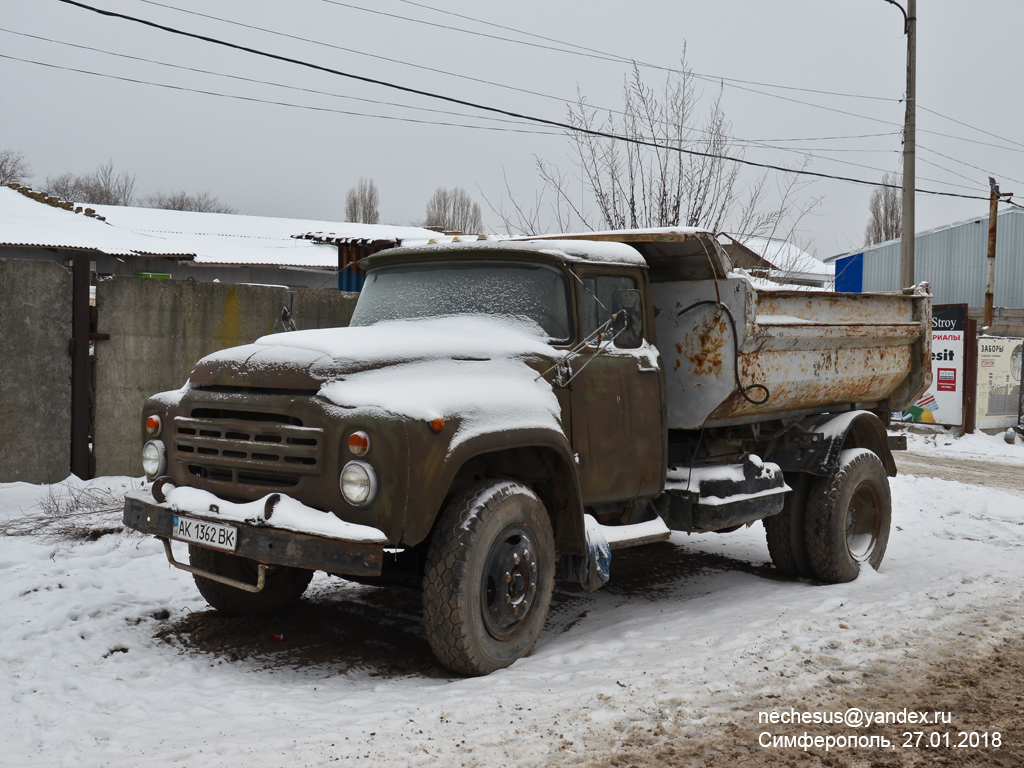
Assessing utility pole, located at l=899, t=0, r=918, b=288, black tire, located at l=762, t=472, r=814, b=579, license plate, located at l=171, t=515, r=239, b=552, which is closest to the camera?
license plate, located at l=171, t=515, r=239, b=552

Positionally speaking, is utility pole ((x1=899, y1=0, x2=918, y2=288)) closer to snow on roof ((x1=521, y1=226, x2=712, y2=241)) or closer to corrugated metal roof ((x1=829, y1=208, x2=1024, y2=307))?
corrugated metal roof ((x1=829, y1=208, x2=1024, y2=307))

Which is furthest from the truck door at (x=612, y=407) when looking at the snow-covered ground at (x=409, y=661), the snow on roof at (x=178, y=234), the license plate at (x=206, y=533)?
the snow on roof at (x=178, y=234)

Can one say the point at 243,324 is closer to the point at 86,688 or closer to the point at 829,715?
the point at 86,688

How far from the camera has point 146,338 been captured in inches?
367

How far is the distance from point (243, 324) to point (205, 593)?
4.87 m

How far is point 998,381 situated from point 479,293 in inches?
696

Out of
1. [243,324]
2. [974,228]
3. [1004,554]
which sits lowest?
[1004,554]

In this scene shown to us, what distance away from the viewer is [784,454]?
7301mm

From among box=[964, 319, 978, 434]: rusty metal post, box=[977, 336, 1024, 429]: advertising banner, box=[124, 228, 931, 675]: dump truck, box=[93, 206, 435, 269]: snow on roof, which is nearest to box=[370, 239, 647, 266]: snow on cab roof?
box=[124, 228, 931, 675]: dump truck

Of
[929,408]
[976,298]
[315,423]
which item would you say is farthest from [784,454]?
[976,298]

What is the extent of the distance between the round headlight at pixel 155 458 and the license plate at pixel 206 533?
0.48 m

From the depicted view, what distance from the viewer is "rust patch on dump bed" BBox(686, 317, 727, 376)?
6.32m

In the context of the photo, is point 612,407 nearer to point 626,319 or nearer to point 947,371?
point 626,319

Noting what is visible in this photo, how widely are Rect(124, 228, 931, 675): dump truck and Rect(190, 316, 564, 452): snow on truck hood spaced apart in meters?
0.01
